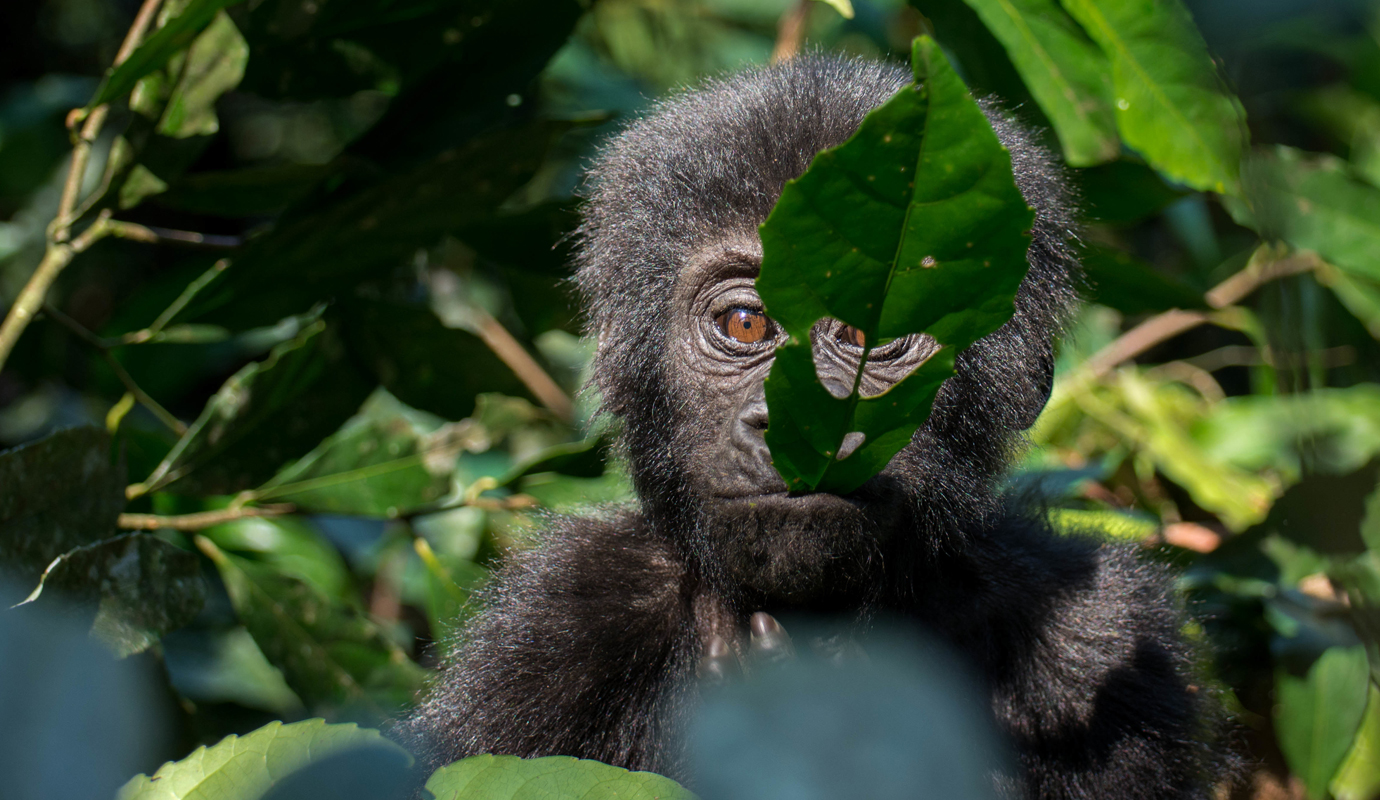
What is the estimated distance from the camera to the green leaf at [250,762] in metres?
1.49

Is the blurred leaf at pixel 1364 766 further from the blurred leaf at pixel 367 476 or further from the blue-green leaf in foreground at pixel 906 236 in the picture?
the blurred leaf at pixel 367 476

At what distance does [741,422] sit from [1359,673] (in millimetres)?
1782

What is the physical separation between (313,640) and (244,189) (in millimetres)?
1209

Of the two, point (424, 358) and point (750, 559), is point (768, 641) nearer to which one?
point (750, 559)

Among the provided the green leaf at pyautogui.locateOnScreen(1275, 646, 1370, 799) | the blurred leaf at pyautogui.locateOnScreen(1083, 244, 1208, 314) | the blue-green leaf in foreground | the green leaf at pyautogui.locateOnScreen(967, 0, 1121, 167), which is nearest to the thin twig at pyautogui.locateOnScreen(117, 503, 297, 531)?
the blue-green leaf in foreground

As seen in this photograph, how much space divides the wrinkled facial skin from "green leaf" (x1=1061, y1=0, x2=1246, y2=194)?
2.05 feet

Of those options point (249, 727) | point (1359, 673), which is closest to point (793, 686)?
point (1359, 673)

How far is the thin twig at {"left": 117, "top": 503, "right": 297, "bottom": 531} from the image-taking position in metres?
2.57

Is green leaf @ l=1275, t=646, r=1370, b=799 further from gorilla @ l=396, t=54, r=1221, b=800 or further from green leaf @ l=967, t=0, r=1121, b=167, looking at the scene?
green leaf @ l=967, t=0, r=1121, b=167

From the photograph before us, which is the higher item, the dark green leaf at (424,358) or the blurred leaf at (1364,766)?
the dark green leaf at (424,358)

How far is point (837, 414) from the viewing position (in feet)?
4.98

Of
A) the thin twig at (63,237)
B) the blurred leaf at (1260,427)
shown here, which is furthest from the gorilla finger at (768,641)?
the blurred leaf at (1260,427)

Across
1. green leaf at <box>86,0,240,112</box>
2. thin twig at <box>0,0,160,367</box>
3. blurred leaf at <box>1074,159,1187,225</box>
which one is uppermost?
green leaf at <box>86,0,240,112</box>

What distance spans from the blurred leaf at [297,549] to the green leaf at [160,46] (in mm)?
1557
